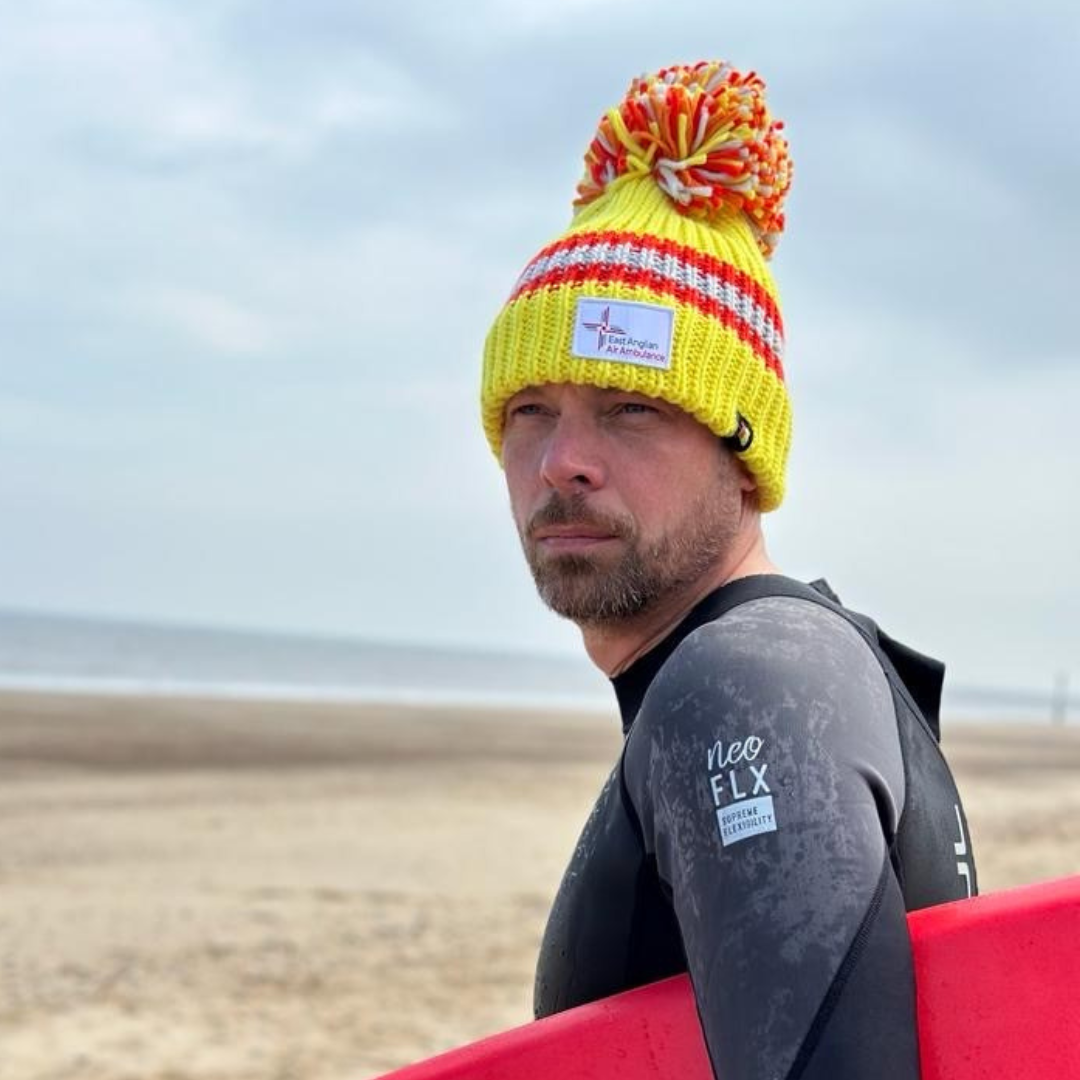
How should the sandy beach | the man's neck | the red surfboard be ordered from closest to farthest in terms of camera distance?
the red surfboard, the man's neck, the sandy beach

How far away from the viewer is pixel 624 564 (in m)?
1.68

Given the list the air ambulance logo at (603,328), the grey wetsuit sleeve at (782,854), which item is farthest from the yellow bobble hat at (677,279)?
the grey wetsuit sleeve at (782,854)

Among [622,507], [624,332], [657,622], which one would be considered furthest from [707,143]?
[657,622]

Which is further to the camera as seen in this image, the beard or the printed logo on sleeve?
the beard

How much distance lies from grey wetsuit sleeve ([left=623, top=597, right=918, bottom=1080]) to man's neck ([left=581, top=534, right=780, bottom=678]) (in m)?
0.38

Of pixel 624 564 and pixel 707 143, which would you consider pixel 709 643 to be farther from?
pixel 707 143

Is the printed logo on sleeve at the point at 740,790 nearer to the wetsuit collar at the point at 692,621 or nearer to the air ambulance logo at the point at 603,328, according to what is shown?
the wetsuit collar at the point at 692,621

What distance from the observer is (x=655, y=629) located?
175 centimetres

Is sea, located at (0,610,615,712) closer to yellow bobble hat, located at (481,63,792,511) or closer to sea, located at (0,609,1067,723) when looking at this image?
sea, located at (0,609,1067,723)

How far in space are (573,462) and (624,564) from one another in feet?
0.45

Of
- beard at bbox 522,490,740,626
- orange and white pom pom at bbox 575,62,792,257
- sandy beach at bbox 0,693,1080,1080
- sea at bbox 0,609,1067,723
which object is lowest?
sandy beach at bbox 0,693,1080,1080

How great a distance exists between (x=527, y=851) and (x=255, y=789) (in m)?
3.76

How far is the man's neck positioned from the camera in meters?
1.72

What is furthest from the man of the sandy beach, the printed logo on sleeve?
the sandy beach
